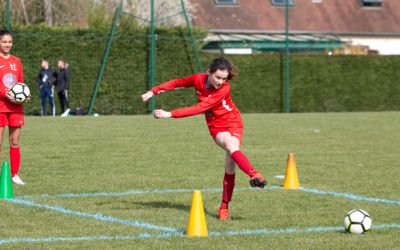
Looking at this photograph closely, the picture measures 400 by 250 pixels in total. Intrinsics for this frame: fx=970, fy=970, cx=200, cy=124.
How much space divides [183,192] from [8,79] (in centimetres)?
282

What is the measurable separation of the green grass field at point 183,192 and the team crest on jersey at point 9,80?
1.41m

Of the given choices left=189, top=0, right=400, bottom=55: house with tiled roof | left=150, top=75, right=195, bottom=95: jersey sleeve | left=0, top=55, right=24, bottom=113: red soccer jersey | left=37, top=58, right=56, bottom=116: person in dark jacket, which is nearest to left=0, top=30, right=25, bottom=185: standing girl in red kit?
left=0, top=55, right=24, bottom=113: red soccer jersey

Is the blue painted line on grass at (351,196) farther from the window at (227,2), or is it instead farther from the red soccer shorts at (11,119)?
the window at (227,2)

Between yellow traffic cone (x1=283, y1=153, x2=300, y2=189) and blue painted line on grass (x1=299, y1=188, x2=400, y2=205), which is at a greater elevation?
yellow traffic cone (x1=283, y1=153, x2=300, y2=189)

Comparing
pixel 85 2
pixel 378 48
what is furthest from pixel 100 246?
pixel 378 48

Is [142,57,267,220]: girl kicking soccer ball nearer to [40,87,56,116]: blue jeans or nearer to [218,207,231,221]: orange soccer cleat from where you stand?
[218,207,231,221]: orange soccer cleat

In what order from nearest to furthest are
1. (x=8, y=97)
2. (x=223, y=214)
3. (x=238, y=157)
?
1. (x=238, y=157)
2. (x=223, y=214)
3. (x=8, y=97)

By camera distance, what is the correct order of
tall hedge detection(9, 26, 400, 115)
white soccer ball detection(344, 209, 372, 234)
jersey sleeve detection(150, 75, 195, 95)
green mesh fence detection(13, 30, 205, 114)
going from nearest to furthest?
white soccer ball detection(344, 209, 372, 234), jersey sleeve detection(150, 75, 195, 95), green mesh fence detection(13, 30, 205, 114), tall hedge detection(9, 26, 400, 115)

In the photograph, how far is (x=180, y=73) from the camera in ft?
119

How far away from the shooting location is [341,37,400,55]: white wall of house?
56781 mm

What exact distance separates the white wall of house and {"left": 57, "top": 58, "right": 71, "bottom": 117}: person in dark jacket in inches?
1028

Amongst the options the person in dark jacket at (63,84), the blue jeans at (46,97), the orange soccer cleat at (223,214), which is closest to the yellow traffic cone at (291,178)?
the orange soccer cleat at (223,214)

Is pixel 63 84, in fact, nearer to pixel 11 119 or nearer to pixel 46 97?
pixel 46 97

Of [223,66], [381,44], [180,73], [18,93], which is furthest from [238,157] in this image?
[381,44]
